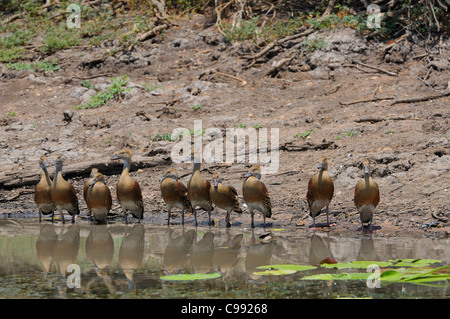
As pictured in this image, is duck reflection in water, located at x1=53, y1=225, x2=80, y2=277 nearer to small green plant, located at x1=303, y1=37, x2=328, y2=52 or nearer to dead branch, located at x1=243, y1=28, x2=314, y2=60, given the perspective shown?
dead branch, located at x1=243, y1=28, x2=314, y2=60

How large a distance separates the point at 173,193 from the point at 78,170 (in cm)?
271

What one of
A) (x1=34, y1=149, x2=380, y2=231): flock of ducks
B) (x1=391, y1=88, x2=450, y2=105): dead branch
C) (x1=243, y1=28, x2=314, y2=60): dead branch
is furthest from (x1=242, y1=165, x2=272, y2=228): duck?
(x1=243, y1=28, x2=314, y2=60): dead branch

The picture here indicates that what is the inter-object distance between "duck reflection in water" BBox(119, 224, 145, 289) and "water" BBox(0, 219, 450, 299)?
0.01m

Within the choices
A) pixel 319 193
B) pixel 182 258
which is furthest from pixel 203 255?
pixel 319 193

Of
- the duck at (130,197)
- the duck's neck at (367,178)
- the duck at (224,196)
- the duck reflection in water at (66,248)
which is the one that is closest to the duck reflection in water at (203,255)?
the duck at (224,196)

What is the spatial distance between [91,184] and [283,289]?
→ 5177 mm

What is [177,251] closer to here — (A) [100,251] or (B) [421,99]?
(A) [100,251]

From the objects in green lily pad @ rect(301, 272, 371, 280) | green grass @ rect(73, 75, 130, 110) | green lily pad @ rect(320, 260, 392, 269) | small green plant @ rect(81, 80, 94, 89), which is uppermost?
small green plant @ rect(81, 80, 94, 89)

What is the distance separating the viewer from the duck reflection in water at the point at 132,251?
705 centimetres

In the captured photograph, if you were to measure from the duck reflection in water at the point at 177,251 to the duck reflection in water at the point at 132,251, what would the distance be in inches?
12.7

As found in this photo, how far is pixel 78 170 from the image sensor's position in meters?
12.4

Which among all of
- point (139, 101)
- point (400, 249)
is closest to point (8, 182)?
point (139, 101)

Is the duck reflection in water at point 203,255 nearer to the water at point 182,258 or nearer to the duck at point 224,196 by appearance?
the water at point 182,258

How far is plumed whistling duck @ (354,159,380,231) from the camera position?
9.27 meters
